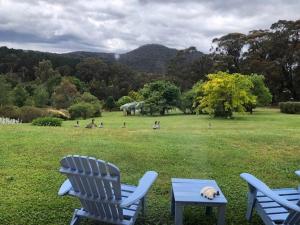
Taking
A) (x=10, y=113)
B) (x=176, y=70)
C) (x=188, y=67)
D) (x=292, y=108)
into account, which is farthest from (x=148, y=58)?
(x=10, y=113)

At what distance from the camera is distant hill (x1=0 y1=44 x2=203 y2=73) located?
192 ft

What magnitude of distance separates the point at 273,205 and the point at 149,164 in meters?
2.88

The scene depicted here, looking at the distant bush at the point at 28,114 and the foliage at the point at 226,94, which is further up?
the foliage at the point at 226,94

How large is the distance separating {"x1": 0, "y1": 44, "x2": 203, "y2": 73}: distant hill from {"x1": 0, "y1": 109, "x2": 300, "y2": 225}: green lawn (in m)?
49.6

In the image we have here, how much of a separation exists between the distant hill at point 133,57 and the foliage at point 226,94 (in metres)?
37.5

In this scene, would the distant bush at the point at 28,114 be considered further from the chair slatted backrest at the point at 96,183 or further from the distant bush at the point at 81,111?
the chair slatted backrest at the point at 96,183

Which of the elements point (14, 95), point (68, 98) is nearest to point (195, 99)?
point (68, 98)

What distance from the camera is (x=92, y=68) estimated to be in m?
54.1

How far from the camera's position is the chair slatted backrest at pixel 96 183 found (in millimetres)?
3463

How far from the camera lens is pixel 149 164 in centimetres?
671

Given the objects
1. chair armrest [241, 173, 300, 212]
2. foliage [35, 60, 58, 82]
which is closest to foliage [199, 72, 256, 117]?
chair armrest [241, 173, 300, 212]

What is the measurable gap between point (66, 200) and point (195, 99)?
20.6 meters

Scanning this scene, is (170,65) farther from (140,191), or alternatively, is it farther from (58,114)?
(140,191)

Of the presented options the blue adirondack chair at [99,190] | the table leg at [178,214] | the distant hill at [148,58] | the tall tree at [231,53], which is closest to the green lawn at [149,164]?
the table leg at [178,214]
